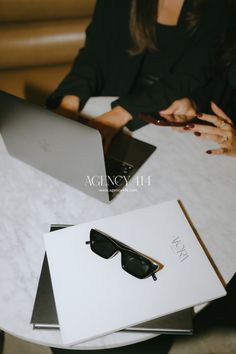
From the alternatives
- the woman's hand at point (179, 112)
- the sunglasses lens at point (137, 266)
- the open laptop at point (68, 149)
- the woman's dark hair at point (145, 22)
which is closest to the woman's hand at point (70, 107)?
the open laptop at point (68, 149)

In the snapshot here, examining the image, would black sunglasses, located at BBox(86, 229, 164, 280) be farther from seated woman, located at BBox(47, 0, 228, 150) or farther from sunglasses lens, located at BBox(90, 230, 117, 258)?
seated woman, located at BBox(47, 0, 228, 150)

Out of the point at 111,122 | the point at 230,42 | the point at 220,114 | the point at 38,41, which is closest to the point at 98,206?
the point at 111,122

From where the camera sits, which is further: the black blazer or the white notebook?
the black blazer

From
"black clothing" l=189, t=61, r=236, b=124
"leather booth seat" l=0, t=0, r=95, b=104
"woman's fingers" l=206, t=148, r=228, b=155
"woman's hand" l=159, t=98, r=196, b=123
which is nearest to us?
"woman's fingers" l=206, t=148, r=228, b=155

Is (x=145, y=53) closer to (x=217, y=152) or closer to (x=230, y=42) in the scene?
(x=230, y=42)

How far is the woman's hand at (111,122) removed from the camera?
870 millimetres

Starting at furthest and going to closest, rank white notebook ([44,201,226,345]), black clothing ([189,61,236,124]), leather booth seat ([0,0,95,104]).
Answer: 1. leather booth seat ([0,0,95,104])
2. black clothing ([189,61,236,124])
3. white notebook ([44,201,226,345])

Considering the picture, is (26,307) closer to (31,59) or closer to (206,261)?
(206,261)

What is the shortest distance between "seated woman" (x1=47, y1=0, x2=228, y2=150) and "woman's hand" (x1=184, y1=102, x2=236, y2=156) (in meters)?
0.15

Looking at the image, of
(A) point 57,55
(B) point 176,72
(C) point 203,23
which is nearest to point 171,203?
(B) point 176,72

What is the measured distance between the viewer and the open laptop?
0.58 m

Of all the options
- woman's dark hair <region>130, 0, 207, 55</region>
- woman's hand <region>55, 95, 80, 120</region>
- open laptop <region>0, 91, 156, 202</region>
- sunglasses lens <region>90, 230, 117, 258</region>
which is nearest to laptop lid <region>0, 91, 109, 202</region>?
open laptop <region>0, 91, 156, 202</region>

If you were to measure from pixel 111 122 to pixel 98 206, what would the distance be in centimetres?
29

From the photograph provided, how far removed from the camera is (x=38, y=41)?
1.53 m
